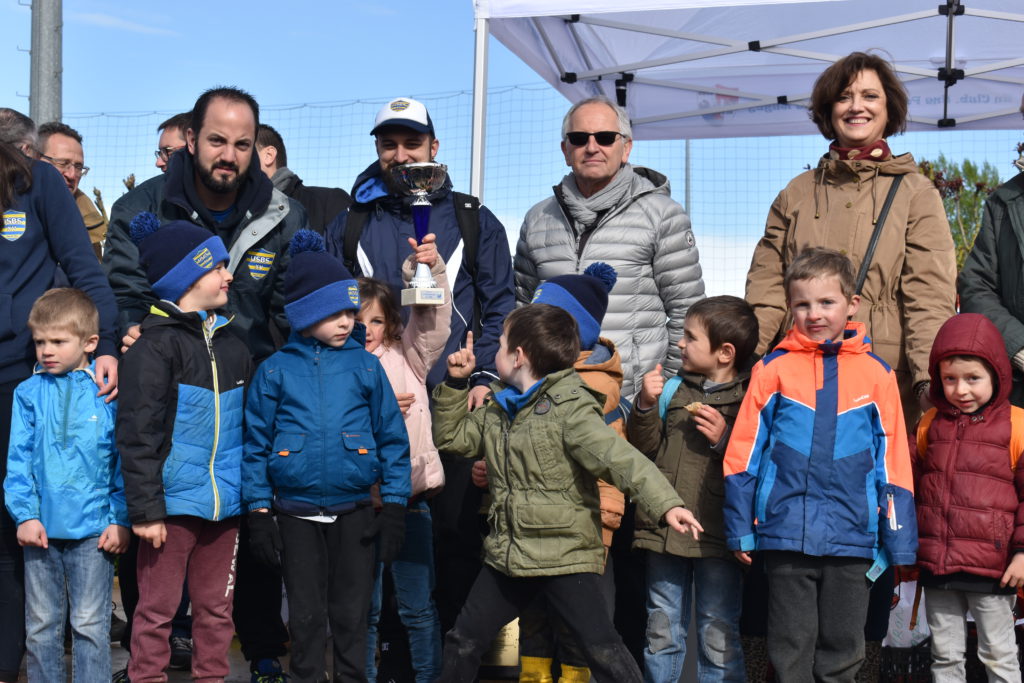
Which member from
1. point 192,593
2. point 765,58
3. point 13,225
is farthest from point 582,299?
point 765,58

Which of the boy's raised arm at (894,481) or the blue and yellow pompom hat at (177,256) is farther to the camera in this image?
the blue and yellow pompom hat at (177,256)

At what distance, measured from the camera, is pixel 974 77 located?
8.58 m

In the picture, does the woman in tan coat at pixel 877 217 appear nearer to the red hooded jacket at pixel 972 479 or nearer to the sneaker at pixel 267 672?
the red hooded jacket at pixel 972 479

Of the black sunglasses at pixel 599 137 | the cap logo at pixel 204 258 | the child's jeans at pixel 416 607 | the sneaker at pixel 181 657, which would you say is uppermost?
the black sunglasses at pixel 599 137

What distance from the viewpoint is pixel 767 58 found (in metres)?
8.93

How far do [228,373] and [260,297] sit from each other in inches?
19.5

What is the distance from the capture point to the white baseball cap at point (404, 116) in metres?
4.45

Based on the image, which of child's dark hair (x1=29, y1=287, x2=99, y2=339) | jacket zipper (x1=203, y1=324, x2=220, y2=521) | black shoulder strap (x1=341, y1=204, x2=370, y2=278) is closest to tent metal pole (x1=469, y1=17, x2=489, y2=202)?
black shoulder strap (x1=341, y1=204, x2=370, y2=278)

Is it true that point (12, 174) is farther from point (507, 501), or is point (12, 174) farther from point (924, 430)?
point (924, 430)

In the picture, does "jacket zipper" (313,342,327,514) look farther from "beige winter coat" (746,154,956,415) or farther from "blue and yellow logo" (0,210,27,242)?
"beige winter coat" (746,154,956,415)

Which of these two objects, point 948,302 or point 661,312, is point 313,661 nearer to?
point 661,312

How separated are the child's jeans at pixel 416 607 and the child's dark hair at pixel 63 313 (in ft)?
4.41

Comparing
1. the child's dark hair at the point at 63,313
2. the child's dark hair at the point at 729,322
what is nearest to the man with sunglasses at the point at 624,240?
the child's dark hair at the point at 729,322

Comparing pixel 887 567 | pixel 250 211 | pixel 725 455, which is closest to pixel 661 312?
pixel 725 455
